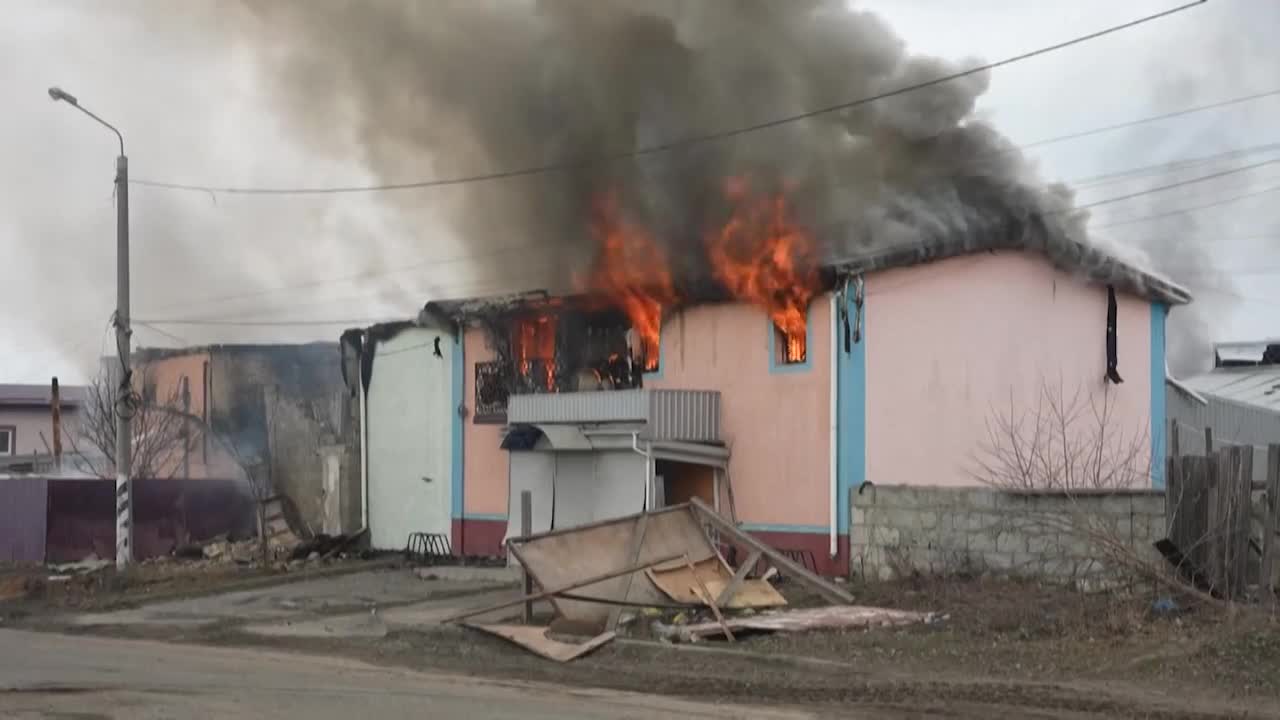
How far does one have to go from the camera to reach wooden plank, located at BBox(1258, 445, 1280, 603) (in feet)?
40.2

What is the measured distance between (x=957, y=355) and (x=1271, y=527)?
24.9 ft

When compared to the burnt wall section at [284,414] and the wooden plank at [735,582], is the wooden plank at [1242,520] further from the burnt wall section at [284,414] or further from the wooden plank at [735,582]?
the burnt wall section at [284,414]

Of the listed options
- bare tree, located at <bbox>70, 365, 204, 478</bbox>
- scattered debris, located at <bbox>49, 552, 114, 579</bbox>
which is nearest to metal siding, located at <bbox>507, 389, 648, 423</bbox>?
scattered debris, located at <bbox>49, 552, 114, 579</bbox>

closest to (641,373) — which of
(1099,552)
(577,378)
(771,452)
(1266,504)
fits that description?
(577,378)

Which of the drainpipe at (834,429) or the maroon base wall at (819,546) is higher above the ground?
the drainpipe at (834,429)

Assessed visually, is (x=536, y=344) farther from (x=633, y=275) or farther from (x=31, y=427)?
(x=31, y=427)

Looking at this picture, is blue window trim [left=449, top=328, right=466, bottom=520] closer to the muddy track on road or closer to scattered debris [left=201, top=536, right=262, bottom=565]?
scattered debris [left=201, top=536, right=262, bottom=565]

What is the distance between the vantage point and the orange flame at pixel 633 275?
22.0 m

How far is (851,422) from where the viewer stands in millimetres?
19234

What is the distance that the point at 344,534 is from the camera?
1072 inches

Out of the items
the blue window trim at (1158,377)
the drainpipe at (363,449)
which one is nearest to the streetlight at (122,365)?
the drainpipe at (363,449)

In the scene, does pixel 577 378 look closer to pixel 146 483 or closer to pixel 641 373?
pixel 641 373

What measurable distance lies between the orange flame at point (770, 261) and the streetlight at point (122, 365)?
999 centimetres

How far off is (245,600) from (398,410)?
689cm
